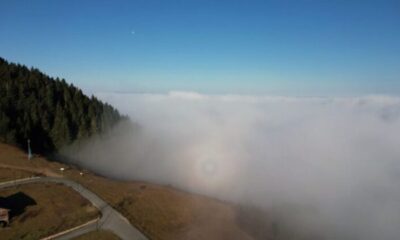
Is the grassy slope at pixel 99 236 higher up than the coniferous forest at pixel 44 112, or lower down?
lower down

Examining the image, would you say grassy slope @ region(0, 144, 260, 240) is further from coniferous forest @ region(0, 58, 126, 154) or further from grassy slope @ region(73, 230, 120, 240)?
coniferous forest @ region(0, 58, 126, 154)

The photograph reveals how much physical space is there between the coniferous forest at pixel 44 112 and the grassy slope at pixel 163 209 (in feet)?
87.9

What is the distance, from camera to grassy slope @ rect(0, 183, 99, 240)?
41.4 meters

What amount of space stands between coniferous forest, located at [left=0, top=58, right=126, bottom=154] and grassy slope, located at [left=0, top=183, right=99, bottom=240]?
38447 mm

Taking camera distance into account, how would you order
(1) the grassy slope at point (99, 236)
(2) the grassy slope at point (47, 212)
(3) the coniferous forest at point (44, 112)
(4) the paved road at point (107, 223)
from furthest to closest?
(3) the coniferous forest at point (44, 112) < (4) the paved road at point (107, 223) < (2) the grassy slope at point (47, 212) < (1) the grassy slope at point (99, 236)

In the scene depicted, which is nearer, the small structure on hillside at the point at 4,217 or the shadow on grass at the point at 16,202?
the small structure on hillside at the point at 4,217

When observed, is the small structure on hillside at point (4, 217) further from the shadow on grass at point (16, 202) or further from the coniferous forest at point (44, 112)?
the coniferous forest at point (44, 112)

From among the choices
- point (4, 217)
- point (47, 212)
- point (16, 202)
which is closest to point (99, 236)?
point (47, 212)

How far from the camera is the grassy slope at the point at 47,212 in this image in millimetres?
41356

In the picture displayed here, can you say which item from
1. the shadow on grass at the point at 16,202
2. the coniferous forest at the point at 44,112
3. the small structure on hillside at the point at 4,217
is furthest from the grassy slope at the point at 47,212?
the coniferous forest at the point at 44,112

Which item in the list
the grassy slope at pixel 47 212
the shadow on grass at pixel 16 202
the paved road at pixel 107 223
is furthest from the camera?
the shadow on grass at pixel 16 202

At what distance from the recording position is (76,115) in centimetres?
11969

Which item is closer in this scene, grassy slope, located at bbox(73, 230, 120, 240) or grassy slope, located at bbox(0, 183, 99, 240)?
grassy slope, located at bbox(73, 230, 120, 240)

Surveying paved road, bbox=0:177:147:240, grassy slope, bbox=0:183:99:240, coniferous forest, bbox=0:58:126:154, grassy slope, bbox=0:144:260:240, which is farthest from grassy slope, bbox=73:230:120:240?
coniferous forest, bbox=0:58:126:154
